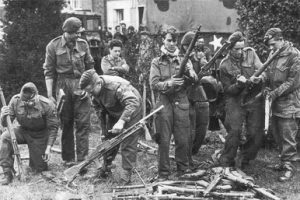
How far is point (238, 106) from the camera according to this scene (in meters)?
7.64

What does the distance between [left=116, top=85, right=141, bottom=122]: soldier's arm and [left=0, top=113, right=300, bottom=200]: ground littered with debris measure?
85 cm

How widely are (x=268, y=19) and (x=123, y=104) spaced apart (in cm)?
339

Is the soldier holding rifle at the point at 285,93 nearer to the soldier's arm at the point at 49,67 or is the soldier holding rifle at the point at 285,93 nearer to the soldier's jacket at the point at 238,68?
the soldier's jacket at the point at 238,68

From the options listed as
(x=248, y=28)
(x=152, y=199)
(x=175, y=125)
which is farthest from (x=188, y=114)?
(x=248, y=28)

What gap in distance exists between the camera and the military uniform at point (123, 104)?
6.84 m

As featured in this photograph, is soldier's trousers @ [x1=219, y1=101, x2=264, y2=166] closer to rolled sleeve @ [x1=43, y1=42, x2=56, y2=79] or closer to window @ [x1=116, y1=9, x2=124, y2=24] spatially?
rolled sleeve @ [x1=43, y1=42, x2=56, y2=79]

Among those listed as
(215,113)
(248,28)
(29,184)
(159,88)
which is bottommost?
(29,184)

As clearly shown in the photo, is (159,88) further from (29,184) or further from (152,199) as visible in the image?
(29,184)

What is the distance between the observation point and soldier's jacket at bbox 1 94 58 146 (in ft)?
25.2

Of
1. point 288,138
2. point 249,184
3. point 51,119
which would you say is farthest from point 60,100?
point 288,138

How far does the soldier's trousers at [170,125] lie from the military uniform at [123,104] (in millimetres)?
401

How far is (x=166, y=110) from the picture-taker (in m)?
7.29

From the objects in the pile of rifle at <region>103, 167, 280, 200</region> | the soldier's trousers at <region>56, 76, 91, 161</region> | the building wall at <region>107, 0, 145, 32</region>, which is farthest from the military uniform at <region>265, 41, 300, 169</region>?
the building wall at <region>107, 0, 145, 32</region>

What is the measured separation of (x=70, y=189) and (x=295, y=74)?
3704 mm
